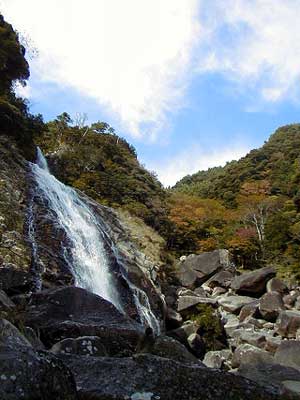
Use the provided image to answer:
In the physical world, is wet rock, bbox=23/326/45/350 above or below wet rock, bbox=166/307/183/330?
above

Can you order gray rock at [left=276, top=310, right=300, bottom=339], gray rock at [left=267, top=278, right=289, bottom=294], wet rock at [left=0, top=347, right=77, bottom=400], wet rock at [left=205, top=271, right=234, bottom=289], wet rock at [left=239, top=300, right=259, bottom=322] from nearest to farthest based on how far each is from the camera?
wet rock at [left=0, top=347, right=77, bottom=400], gray rock at [left=276, top=310, right=300, bottom=339], wet rock at [left=239, top=300, right=259, bottom=322], gray rock at [left=267, top=278, right=289, bottom=294], wet rock at [left=205, top=271, right=234, bottom=289]

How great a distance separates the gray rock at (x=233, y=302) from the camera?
24967 mm

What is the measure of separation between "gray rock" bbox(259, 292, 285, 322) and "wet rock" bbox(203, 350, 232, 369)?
6.01 m

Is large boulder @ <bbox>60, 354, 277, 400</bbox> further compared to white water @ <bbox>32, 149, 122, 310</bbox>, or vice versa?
white water @ <bbox>32, 149, 122, 310</bbox>

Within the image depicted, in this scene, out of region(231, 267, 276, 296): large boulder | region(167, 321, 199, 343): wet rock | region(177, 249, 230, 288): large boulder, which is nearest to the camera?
region(167, 321, 199, 343): wet rock

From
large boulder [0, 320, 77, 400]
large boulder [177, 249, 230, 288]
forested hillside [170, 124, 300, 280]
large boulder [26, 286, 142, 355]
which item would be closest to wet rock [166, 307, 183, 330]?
large boulder [177, 249, 230, 288]

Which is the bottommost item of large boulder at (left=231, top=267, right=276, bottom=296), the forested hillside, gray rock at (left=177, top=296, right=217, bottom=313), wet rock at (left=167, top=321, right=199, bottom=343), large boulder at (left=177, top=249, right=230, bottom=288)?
wet rock at (left=167, top=321, right=199, bottom=343)

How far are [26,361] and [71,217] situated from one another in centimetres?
1555

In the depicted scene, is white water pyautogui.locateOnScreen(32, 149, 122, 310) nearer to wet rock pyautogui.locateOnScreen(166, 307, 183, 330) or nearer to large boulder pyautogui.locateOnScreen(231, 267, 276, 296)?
wet rock pyautogui.locateOnScreen(166, 307, 183, 330)

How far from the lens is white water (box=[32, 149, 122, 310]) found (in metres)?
15.5

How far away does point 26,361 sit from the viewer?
315 cm

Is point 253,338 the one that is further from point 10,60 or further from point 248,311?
point 10,60

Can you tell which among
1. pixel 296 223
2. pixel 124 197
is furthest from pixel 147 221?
pixel 296 223

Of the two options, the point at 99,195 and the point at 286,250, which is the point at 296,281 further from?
the point at 99,195
